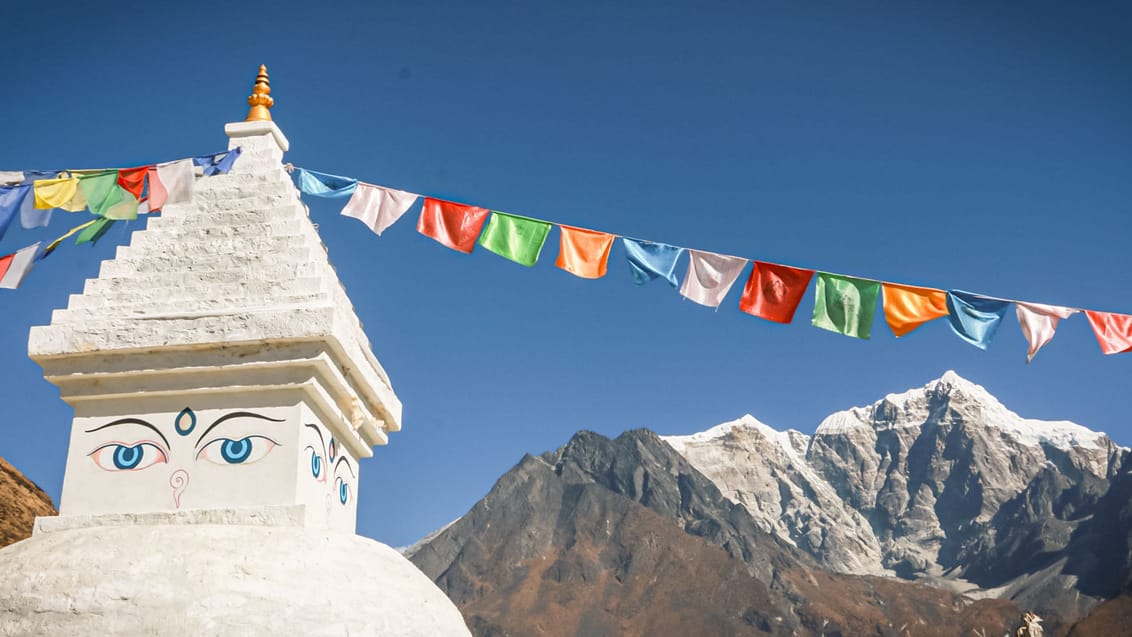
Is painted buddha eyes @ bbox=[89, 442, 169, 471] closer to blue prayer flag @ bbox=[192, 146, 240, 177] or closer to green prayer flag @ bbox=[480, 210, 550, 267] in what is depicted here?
blue prayer flag @ bbox=[192, 146, 240, 177]

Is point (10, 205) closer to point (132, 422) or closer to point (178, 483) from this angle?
point (132, 422)

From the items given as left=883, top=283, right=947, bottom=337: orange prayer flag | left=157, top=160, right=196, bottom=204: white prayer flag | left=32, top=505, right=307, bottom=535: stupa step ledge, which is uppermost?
Answer: left=157, top=160, right=196, bottom=204: white prayer flag

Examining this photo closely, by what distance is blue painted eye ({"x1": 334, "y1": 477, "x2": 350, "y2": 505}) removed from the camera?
22.7 feet

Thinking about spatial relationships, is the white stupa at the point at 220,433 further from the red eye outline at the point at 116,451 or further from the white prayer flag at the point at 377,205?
the white prayer flag at the point at 377,205

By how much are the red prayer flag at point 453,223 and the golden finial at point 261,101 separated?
158 centimetres

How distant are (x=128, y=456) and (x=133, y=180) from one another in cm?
256

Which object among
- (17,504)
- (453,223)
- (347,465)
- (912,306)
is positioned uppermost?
(17,504)

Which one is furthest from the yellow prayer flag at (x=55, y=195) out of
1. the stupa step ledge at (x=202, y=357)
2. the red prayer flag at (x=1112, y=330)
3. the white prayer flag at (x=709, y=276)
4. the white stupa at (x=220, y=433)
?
the red prayer flag at (x=1112, y=330)

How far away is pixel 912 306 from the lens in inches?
333

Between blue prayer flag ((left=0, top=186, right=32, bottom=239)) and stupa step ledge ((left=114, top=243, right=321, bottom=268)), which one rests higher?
blue prayer flag ((left=0, top=186, right=32, bottom=239))

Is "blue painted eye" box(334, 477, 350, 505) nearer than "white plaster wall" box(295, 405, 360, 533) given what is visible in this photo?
No

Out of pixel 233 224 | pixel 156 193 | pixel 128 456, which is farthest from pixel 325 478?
pixel 156 193

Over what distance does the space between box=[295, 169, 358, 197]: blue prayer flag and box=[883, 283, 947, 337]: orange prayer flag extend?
14.4 ft

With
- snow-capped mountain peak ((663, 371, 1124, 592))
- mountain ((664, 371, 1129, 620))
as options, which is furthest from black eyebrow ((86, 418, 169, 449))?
snow-capped mountain peak ((663, 371, 1124, 592))
